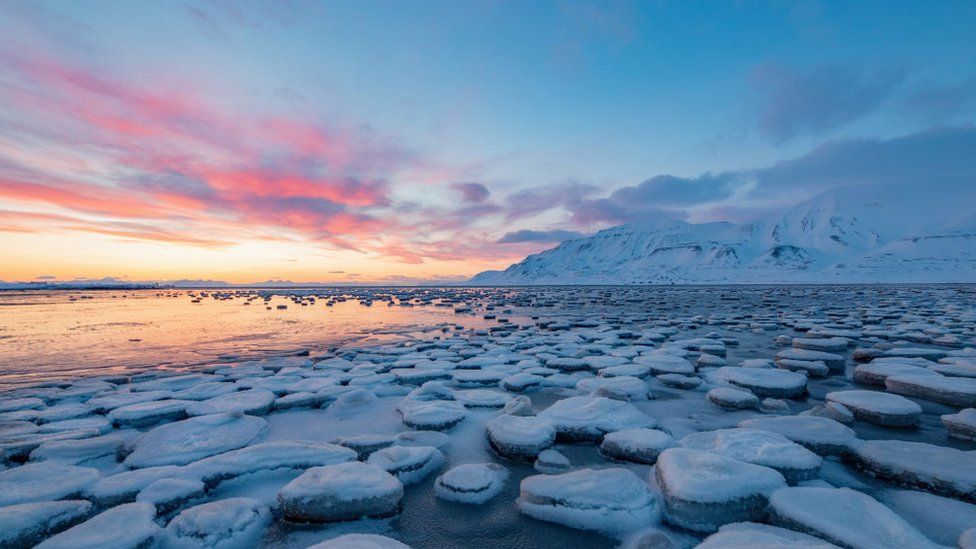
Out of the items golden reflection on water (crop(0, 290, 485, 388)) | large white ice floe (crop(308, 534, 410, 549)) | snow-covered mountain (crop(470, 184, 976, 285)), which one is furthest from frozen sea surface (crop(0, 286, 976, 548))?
snow-covered mountain (crop(470, 184, 976, 285))

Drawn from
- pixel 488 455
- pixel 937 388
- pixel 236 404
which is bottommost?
pixel 488 455

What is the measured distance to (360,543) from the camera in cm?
206

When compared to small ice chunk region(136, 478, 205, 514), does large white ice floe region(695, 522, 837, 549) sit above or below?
above

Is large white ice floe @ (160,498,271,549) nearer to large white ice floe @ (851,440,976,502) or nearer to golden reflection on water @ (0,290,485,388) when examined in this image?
large white ice floe @ (851,440,976,502)

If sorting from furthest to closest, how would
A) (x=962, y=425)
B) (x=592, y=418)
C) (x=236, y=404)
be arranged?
(x=236, y=404) → (x=592, y=418) → (x=962, y=425)

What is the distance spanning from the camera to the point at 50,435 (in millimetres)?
3814

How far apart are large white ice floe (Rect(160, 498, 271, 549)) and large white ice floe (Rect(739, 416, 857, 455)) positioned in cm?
389

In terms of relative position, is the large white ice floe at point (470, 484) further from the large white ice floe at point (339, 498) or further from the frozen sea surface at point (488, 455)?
the large white ice floe at point (339, 498)

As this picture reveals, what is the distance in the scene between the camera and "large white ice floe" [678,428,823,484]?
2832 millimetres

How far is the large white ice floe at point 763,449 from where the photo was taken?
9.29ft

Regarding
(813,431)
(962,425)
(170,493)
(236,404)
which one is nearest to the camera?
(170,493)

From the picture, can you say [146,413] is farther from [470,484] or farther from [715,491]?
[715,491]

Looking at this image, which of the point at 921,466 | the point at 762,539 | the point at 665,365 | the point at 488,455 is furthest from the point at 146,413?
the point at 921,466

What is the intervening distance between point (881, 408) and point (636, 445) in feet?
8.79
